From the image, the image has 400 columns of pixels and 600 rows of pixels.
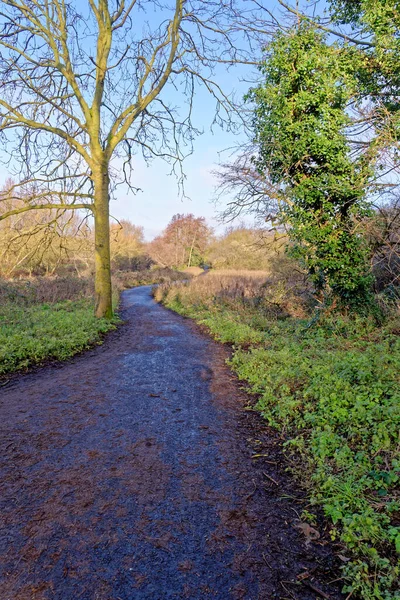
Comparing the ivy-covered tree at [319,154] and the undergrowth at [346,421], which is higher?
the ivy-covered tree at [319,154]

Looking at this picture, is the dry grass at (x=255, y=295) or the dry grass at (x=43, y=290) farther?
the dry grass at (x=43, y=290)

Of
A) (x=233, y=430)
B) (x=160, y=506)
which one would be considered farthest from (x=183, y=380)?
(x=160, y=506)

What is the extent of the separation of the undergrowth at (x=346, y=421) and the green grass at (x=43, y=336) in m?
3.69

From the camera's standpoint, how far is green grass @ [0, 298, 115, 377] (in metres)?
6.25

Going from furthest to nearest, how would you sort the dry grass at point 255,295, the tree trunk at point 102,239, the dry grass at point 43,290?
the dry grass at point 43,290
the dry grass at point 255,295
the tree trunk at point 102,239

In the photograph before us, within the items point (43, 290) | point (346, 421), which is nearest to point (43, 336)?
→ point (346, 421)

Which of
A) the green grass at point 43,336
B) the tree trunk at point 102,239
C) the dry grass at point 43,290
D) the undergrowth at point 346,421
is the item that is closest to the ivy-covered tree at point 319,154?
the undergrowth at point 346,421

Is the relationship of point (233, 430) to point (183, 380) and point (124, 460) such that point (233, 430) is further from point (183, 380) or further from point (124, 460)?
point (183, 380)

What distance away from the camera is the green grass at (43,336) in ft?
20.5

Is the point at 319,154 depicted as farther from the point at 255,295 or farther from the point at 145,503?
the point at 145,503

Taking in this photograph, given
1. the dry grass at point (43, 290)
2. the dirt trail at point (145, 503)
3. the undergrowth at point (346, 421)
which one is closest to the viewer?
the dirt trail at point (145, 503)

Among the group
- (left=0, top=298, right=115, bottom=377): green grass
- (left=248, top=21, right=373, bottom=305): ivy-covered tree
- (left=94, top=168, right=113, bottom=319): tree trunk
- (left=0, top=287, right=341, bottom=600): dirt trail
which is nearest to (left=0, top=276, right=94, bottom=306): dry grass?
(left=0, top=298, right=115, bottom=377): green grass

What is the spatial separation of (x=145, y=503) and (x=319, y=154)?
7.79m

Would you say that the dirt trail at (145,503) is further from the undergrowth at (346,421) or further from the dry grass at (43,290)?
the dry grass at (43,290)
